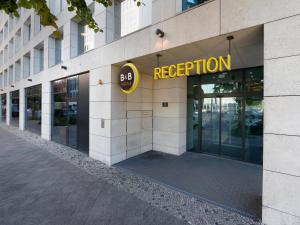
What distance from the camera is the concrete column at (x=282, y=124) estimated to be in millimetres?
2990

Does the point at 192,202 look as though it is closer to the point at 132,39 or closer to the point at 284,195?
the point at 284,195

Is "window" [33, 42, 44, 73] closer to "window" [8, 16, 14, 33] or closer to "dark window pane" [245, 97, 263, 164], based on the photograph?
"window" [8, 16, 14, 33]

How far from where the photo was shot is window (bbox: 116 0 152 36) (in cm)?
586

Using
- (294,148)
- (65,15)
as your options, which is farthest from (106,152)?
(65,15)

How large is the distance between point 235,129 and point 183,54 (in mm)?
3859

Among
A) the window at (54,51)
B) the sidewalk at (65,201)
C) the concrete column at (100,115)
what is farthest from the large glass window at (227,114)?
the window at (54,51)

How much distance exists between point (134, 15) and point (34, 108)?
37.3 feet

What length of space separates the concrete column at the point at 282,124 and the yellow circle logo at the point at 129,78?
3466 millimetres

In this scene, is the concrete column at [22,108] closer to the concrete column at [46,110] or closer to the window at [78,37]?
the concrete column at [46,110]

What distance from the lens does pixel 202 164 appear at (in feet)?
21.5

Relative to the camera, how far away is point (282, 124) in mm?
3115

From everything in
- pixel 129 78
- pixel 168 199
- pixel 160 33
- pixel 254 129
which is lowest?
pixel 168 199

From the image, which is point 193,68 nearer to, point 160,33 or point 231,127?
point 160,33

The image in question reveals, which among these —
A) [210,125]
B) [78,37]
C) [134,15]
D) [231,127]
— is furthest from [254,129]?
[78,37]
